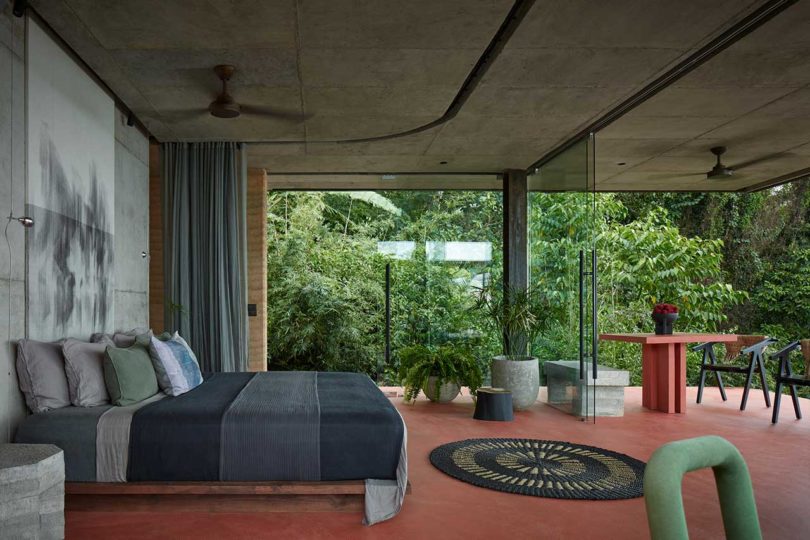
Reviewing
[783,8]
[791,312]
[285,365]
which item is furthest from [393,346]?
[791,312]

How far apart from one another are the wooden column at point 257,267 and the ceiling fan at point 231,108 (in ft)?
6.95

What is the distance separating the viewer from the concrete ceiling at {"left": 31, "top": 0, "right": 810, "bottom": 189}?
3328mm

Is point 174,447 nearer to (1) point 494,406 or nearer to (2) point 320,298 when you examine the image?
(1) point 494,406

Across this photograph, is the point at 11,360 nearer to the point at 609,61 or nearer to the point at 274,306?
the point at 609,61

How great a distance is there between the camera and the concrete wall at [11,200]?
3.15m

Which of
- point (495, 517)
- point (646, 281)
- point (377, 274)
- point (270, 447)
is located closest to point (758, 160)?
point (646, 281)

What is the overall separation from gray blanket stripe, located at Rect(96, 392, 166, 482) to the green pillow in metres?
0.25

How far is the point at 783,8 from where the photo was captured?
318 cm

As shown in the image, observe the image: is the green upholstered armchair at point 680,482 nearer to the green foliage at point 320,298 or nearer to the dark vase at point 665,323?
the dark vase at point 665,323

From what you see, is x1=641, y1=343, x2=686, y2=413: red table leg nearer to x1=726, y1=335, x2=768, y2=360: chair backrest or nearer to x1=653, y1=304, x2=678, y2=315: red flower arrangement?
x1=653, y1=304, x2=678, y2=315: red flower arrangement

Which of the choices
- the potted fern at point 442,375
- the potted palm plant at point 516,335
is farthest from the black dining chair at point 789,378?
the potted fern at point 442,375

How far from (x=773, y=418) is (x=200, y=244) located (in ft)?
17.9

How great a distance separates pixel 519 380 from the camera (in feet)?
19.8

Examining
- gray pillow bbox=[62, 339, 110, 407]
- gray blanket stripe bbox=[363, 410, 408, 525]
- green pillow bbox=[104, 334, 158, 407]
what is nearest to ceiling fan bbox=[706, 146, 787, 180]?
gray blanket stripe bbox=[363, 410, 408, 525]
